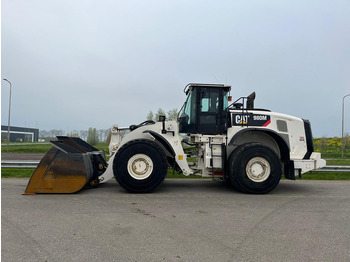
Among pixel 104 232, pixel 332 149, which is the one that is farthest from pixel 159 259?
pixel 332 149

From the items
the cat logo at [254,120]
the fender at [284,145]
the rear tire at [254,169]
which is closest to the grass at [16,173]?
the rear tire at [254,169]

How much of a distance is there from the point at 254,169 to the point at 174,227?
125 inches

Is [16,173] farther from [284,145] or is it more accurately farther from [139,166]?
[284,145]

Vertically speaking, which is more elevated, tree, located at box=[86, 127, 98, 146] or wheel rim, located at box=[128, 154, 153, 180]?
tree, located at box=[86, 127, 98, 146]

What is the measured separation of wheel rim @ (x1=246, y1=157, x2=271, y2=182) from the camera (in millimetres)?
6262

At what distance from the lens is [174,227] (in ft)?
12.6

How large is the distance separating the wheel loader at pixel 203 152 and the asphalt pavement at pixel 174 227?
426 mm

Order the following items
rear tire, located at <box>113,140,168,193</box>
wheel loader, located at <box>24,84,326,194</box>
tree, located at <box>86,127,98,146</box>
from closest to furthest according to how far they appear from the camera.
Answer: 1. wheel loader, located at <box>24,84,326,194</box>
2. rear tire, located at <box>113,140,168,193</box>
3. tree, located at <box>86,127,98,146</box>

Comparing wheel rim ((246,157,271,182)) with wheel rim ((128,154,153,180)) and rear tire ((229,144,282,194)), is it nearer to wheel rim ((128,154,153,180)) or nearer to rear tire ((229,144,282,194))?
rear tire ((229,144,282,194))

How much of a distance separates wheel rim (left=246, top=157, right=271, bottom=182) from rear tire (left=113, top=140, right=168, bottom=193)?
6.94 feet

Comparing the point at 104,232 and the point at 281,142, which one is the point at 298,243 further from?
the point at 281,142

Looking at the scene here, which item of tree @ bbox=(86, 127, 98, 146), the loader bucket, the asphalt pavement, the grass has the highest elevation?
tree @ bbox=(86, 127, 98, 146)

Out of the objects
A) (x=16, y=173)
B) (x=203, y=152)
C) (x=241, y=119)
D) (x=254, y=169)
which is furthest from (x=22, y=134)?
(x=254, y=169)

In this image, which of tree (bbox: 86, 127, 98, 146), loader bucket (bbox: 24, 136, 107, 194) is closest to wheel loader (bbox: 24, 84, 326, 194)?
loader bucket (bbox: 24, 136, 107, 194)
